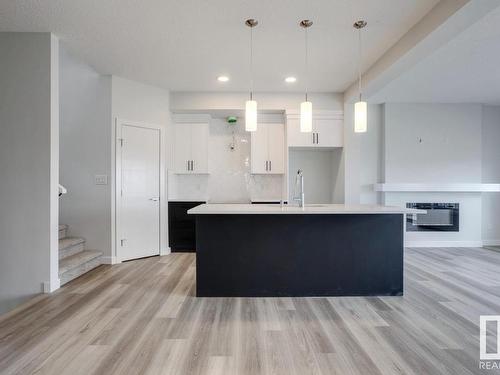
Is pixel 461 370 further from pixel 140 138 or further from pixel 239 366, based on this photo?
pixel 140 138

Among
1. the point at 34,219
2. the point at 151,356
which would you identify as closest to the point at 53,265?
the point at 34,219

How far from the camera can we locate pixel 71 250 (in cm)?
394

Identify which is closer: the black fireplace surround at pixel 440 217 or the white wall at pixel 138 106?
the white wall at pixel 138 106

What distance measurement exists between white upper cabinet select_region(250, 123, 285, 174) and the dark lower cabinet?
1403 millimetres

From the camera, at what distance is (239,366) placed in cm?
183

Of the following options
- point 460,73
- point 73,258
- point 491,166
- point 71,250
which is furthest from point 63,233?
point 491,166

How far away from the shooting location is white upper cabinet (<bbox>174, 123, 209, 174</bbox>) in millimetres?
5168

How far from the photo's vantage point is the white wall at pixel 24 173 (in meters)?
3.01

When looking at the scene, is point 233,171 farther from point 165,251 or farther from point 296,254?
point 296,254

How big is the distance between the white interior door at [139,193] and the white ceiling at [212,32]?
943mm

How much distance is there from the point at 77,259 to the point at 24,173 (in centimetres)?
129

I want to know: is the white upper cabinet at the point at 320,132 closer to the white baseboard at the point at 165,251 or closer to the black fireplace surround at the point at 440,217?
the black fireplace surround at the point at 440,217

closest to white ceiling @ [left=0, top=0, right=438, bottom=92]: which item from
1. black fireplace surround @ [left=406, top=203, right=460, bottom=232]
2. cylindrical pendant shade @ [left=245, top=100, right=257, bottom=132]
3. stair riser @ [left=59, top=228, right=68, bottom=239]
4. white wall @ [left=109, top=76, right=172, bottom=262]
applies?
white wall @ [left=109, top=76, right=172, bottom=262]

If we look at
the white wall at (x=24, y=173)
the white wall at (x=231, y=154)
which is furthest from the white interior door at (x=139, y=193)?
the white wall at (x=24, y=173)
